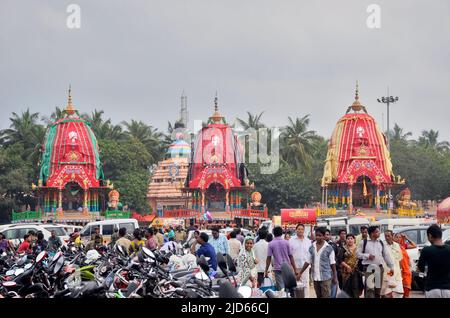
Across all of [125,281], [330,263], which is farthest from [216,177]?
[125,281]

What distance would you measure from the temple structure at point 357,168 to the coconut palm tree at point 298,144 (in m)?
15.9

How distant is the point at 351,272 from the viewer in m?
15.2

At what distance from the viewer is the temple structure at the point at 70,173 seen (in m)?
63.0

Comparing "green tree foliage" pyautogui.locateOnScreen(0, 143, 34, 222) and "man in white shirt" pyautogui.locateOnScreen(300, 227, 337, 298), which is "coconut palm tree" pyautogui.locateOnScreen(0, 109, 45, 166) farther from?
"man in white shirt" pyautogui.locateOnScreen(300, 227, 337, 298)

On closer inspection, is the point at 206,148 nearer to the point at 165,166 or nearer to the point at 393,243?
the point at 165,166

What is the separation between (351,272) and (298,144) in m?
65.9

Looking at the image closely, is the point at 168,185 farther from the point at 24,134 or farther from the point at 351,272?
the point at 351,272

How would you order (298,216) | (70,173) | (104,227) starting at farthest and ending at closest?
(70,173)
(298,216)
(104,227)

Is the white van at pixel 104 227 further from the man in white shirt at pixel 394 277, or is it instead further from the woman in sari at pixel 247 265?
the man in white shirt at pixel 394 277

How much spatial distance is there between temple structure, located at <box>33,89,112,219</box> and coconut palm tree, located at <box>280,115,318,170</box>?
20385 mm

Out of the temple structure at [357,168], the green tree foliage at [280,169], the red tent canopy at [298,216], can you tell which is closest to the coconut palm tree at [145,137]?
the green tree foliage at [280,169]

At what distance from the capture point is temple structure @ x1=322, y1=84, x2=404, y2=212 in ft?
204

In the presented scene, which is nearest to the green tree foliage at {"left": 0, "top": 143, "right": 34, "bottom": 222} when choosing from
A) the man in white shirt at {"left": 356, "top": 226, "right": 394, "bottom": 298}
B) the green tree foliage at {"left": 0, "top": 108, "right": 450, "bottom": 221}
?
the green tree foliage at {"left": 0, "top": 108, "right": 450, "bottom": 221}
